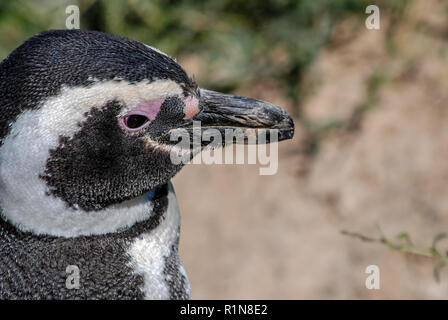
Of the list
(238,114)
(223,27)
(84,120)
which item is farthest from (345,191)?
(84,120)

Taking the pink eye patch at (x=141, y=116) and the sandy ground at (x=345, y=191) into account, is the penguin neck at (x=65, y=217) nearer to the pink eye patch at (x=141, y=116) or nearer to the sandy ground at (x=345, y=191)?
the pink eye patch at (x=141, y=116)


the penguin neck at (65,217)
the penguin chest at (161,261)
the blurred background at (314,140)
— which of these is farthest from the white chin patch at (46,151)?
the blurred background at (314,140)

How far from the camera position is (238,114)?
5.22 ft

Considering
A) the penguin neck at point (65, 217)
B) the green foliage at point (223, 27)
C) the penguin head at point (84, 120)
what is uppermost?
the green foliage at point (223, 27)

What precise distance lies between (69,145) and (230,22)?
223 cm

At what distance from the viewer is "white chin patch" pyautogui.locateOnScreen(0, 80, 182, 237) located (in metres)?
1.36

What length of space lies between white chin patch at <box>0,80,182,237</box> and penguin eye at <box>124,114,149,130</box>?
0.10 ft

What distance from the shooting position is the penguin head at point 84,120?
1359 millimetres

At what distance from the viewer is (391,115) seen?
124 inches

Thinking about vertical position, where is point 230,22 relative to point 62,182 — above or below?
above

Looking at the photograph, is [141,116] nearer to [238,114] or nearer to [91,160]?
[91,160]

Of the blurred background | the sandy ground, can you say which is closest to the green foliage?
the blurred background
